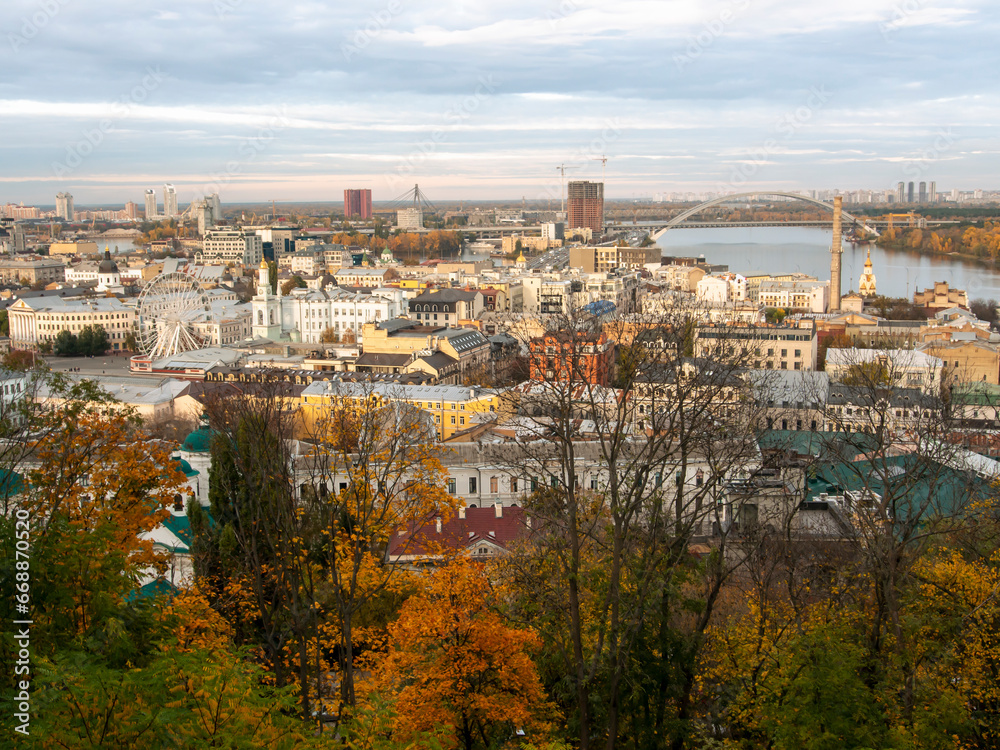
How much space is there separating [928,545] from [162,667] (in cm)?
428

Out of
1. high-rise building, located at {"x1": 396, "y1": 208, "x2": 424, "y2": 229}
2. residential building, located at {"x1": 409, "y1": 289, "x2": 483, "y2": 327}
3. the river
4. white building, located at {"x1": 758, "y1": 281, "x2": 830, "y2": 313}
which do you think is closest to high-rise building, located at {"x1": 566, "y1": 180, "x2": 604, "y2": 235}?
the river

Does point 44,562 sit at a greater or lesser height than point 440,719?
greater

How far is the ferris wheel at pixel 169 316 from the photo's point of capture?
75.5ft

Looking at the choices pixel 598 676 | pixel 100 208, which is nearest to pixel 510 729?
pixel 598 676

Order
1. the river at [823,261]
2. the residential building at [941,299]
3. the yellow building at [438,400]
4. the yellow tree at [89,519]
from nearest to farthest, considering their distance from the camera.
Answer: the yellow tree at [89,519], the yellow building at [438,400], the residential building at [941,299], the river at [823,261]

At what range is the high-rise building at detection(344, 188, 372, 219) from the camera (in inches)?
4008

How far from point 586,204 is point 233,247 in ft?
99.8

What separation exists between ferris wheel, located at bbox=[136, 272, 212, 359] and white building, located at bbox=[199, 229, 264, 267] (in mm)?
26175

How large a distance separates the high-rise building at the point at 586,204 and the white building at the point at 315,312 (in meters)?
48.1

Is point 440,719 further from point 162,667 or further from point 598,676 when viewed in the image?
point 162,667

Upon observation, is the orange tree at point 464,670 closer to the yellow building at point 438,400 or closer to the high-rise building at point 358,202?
the yellow building at point 438,400

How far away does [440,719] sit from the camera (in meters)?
4.19

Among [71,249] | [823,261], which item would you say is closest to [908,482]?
[823,261]

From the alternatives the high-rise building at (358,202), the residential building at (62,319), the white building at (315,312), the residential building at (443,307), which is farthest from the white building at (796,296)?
the high-rise building at (358,202)
